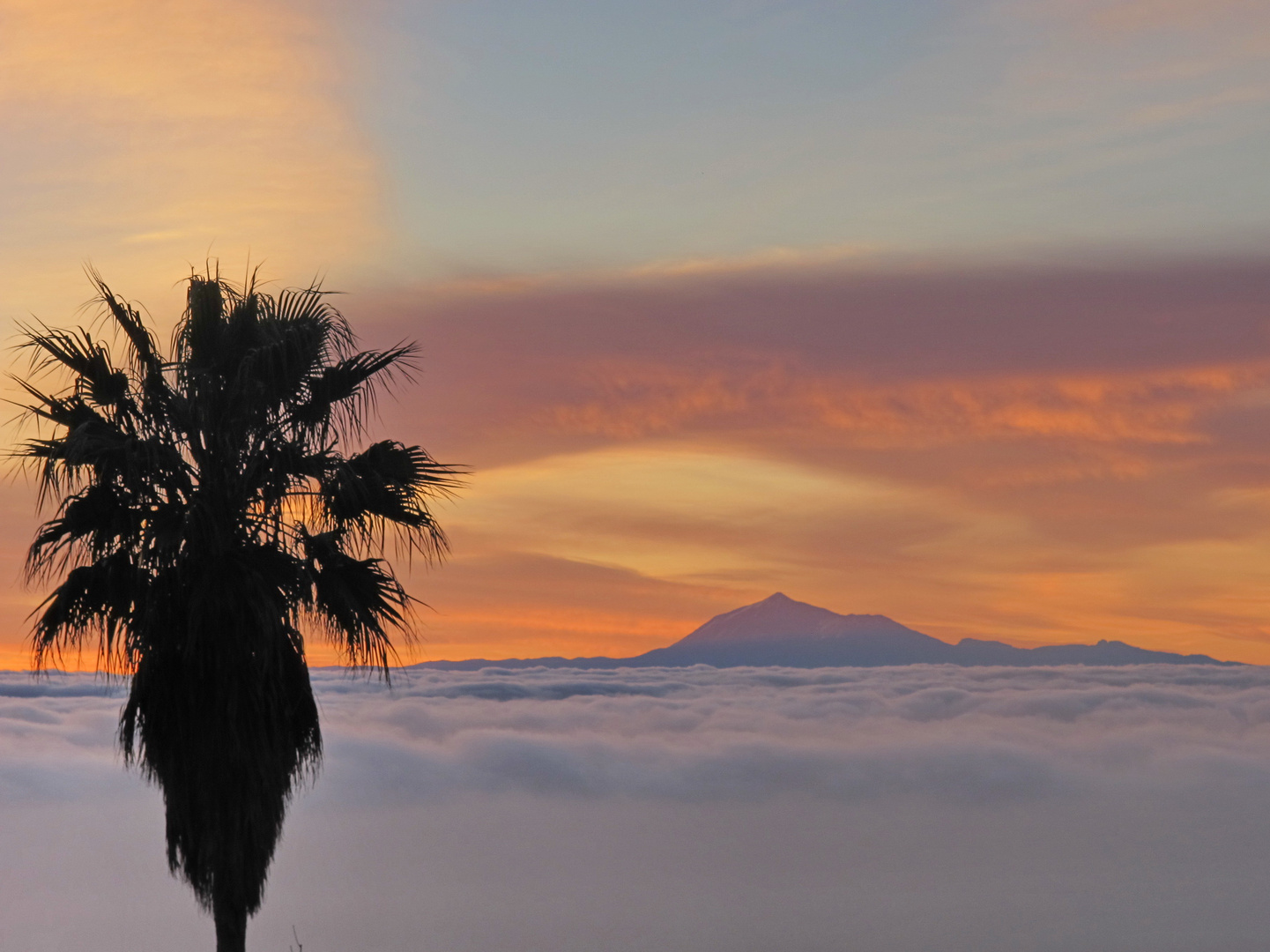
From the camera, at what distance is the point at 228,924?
20406 millimetres

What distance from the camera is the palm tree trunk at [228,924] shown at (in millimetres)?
20406

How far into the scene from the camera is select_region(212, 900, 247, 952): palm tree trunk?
20406mm

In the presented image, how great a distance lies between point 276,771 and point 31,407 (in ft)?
21.9

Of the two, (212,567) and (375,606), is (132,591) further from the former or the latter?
(375,606)

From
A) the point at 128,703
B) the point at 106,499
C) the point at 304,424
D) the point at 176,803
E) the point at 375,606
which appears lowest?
the point at 176,803

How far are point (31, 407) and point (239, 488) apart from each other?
3.39m

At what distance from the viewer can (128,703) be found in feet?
68.1

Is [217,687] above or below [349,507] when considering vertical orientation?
below

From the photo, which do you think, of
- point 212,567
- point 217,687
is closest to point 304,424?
point 212,567

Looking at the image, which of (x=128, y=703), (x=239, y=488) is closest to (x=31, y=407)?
(x=239, y=488)

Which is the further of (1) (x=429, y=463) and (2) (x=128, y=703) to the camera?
(1) (x=429, y=463)

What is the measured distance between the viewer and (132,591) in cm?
2023

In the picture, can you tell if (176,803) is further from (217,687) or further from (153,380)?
(153,380)

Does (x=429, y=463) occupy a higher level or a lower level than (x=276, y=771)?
higher
